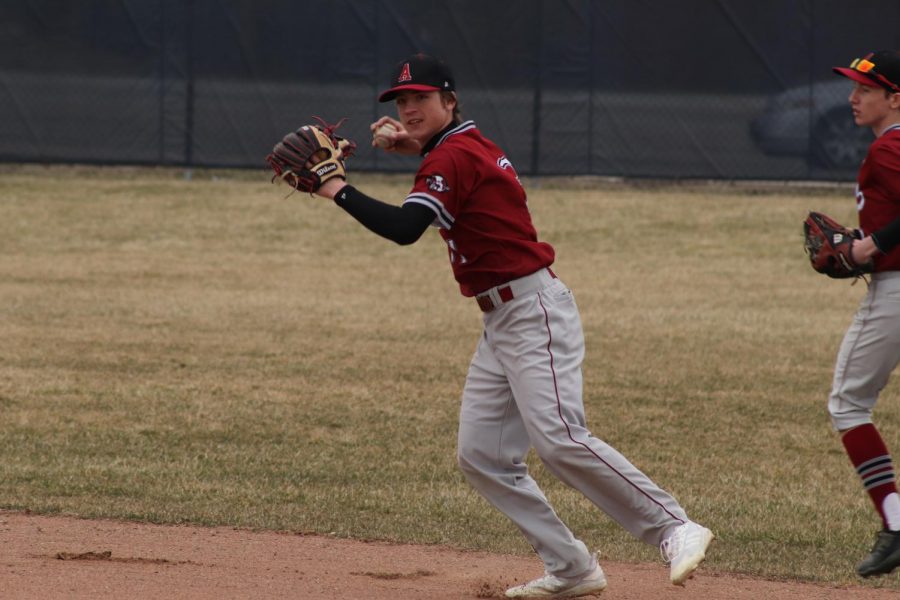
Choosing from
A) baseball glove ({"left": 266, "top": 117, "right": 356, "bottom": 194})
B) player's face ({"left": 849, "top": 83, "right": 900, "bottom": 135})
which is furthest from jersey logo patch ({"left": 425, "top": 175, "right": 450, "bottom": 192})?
player's face ({"left": 849, "top": 83, "right": 900, "bottom": 135})

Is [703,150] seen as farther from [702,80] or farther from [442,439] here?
[442,439]

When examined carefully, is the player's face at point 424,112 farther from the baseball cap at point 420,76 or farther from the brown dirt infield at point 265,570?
the brown dirt infield at point 265,570

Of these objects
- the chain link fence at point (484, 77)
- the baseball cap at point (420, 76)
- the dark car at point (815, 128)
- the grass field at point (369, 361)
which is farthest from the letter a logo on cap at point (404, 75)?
the dark car at point (815, 128)

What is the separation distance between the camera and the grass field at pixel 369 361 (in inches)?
239

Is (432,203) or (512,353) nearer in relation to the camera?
(432,203)

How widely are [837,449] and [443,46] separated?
8.71m

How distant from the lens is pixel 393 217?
13.9 ft

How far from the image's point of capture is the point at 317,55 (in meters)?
15.2

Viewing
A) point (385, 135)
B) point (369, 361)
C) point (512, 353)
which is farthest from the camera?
point (369, 361)

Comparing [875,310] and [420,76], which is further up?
[420,76]

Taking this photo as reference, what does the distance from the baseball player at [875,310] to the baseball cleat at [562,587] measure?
1025 millimetres

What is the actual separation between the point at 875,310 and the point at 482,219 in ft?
5.13

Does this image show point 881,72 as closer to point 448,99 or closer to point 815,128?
point 448,99

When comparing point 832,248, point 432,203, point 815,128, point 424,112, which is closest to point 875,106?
point 832,248
